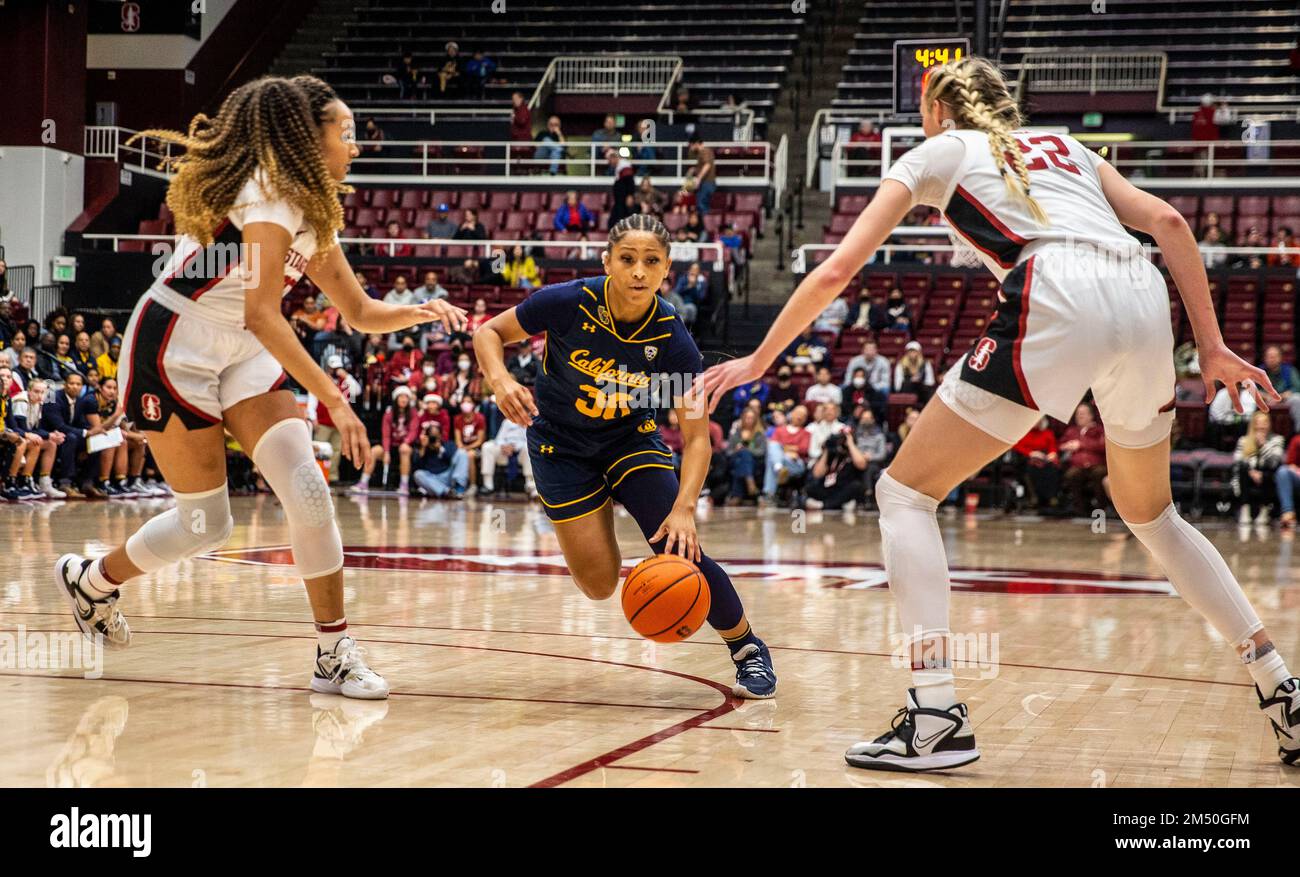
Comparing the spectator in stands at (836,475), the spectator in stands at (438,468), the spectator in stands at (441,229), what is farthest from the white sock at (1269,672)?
the spectator in stands at (441,229)

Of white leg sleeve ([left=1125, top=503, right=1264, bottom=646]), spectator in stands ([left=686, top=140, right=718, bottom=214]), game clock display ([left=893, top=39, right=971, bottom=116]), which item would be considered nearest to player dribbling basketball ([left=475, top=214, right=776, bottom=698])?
white leg sleeve ([left=1125, top=503, right=1264, bottom=646])

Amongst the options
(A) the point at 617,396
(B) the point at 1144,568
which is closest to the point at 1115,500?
(A) the point at 617,396

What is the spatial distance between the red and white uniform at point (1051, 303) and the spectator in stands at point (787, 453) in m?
12.2

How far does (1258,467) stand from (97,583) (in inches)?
492

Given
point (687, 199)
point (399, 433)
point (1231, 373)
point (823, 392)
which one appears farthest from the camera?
point (687, 199)

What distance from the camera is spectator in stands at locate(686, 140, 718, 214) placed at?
2089 cm

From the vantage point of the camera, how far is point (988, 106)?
3.88 m

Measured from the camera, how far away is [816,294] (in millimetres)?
3602

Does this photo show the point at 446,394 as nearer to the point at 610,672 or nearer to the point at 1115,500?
the point at 610,672

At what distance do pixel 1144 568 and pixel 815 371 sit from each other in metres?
8.05

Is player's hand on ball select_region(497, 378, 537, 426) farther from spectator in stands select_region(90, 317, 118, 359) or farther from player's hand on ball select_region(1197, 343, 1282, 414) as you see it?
spectator in stands select_region(90, 317, 118, 359)

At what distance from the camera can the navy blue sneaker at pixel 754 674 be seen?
468cm

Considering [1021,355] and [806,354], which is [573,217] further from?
[1021,355]

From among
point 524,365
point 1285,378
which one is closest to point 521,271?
point 524,365
